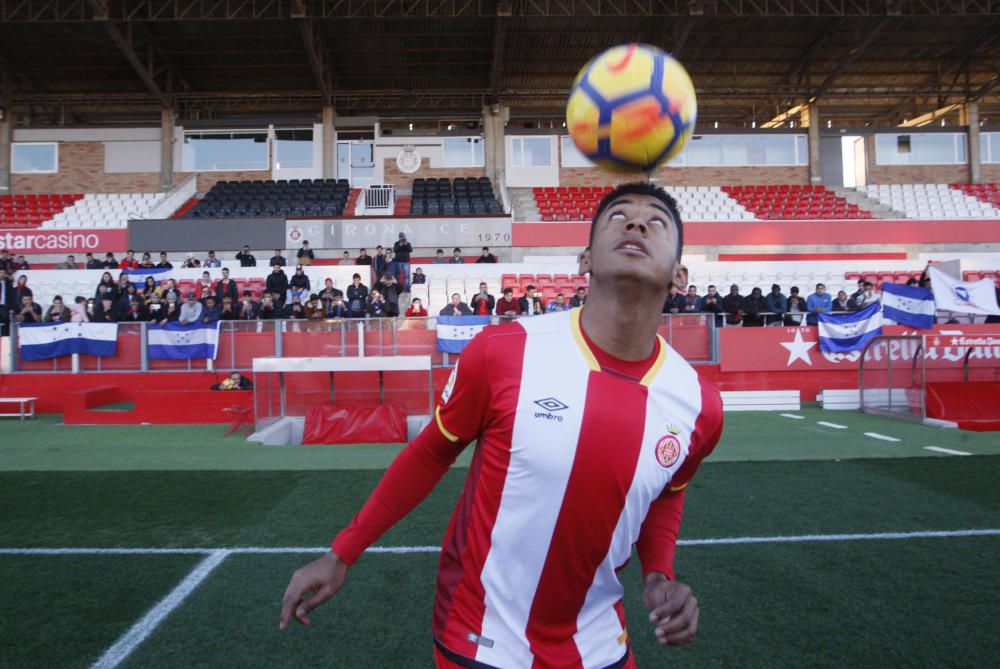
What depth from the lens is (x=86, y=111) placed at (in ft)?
114

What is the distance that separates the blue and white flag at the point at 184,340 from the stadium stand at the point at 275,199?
45.7 ft

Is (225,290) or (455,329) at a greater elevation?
(225,290)

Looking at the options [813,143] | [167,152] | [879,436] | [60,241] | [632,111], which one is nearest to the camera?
[632,111]

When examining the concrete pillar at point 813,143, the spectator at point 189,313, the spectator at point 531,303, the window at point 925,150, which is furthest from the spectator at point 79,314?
the window at point 925,150

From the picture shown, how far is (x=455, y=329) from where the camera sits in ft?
45.6

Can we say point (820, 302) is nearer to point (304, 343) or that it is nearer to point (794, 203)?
point (304, 343)

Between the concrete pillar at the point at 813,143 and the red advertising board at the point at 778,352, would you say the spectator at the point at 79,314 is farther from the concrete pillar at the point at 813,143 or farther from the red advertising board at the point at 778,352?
the concrete pillar at the point at 813,143

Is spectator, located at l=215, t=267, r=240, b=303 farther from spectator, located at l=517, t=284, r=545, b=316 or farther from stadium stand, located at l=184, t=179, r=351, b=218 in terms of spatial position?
stadium stand, located at l=184, t=179, r=351, b=218

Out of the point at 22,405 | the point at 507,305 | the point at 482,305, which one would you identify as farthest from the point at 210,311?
the point at 507,305

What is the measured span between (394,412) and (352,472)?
3185mm

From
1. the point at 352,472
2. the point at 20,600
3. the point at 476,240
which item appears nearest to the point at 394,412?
the point at 352,472

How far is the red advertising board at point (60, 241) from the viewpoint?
27.2 meters

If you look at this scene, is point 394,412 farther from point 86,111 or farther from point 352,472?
point 86,111

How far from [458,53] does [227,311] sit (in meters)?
20.6
